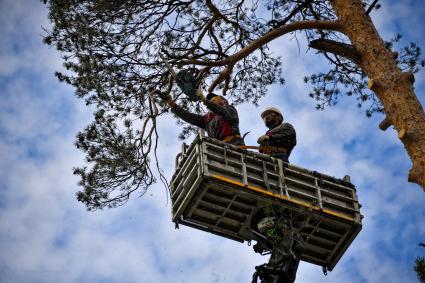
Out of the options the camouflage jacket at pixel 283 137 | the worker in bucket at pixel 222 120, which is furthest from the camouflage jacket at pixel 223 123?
the camouflage jacket at pixel 283 137

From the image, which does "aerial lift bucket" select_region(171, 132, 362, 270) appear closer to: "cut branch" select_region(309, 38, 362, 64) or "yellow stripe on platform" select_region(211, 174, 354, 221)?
"yellow stripe on platform" select_region(211, 174, 354, 221)

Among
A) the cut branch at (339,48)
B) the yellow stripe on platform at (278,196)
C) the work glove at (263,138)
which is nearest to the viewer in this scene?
the yellow stripe on platform at (278,196)

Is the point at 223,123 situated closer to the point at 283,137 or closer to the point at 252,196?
the point at 283,137

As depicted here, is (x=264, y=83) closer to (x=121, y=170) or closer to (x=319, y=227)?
(x=121, y=170)

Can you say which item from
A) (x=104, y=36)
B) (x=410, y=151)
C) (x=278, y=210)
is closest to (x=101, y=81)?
(x=104, y=36)

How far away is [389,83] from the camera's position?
8.58 metres

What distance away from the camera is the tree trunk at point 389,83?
26.1ft

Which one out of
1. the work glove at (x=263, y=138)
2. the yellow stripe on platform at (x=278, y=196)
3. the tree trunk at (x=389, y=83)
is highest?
the tree trunk at (x=389, y=83)

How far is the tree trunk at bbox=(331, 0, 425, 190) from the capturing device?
26.1 feet

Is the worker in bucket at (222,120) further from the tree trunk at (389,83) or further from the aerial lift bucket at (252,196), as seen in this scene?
the tree trunk at (389,83)

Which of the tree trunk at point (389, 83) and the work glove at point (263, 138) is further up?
the tree trunk at point (389, 83)

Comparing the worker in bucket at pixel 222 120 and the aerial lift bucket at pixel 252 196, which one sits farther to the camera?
the worker in bucket at pixel 222 120

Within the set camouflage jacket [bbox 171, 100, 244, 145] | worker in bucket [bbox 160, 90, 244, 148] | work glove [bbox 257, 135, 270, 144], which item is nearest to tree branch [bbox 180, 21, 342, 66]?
worker in bucket [bbox 160, 90, 244, 148]

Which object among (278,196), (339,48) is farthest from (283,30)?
(278,196)
